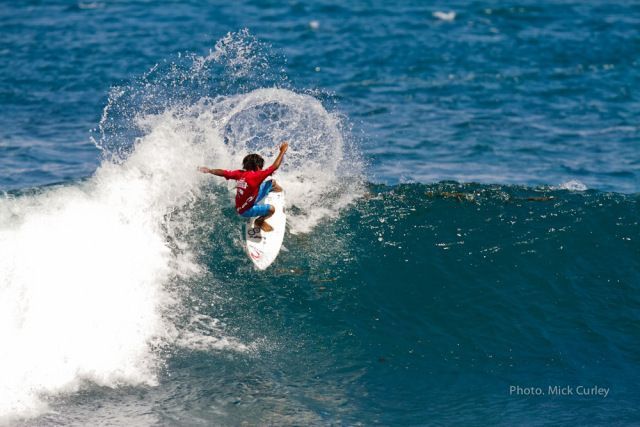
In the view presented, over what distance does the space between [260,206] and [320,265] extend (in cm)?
113

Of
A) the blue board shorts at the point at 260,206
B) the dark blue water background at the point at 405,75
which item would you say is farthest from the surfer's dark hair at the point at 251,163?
the dark blue water background at the point at 405,75

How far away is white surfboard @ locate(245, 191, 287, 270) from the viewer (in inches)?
430

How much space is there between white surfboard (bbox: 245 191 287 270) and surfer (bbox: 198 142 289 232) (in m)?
0.07

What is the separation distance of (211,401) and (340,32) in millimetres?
16850

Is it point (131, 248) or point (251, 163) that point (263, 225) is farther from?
point (131, 248)

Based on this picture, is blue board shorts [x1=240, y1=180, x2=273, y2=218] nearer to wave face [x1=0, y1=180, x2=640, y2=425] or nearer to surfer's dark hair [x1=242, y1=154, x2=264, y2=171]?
surfer's dark hair [x1=242, y1=154, x2=264, y2=171]

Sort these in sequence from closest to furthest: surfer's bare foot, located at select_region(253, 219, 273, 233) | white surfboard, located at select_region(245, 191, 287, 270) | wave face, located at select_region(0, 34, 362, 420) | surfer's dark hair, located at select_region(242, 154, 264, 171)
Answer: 1. wave face, located at select_region(0, 34, 362, 420)
2. surfer's dark hair, located at select_region(242, 154, 264, 171)
3. white surfboard, located at select_region(245, 191, 287, 270)
4. surfer's bare foot, located at select_region(253, 219, 273, 233)

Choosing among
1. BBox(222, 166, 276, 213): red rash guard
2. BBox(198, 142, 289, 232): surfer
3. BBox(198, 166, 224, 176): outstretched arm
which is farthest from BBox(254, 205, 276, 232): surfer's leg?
BBox(198, 166, 224, 176): outstretched arm

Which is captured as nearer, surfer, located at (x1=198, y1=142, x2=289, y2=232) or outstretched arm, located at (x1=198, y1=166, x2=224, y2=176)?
outstretched arm, located at (x1=198, y1=166, x2=224, y2=176)

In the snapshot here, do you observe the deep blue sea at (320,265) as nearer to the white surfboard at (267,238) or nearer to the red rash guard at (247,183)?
the white surfboard at (267,238)

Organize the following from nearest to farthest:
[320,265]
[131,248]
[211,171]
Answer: [211,171] → [131,248] → [320,265]

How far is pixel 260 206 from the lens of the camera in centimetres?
1082

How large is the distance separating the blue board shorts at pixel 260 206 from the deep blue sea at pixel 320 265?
0.76 meters

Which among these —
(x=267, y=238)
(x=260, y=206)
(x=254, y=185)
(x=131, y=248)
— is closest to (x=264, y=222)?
(x=267, y=238)
